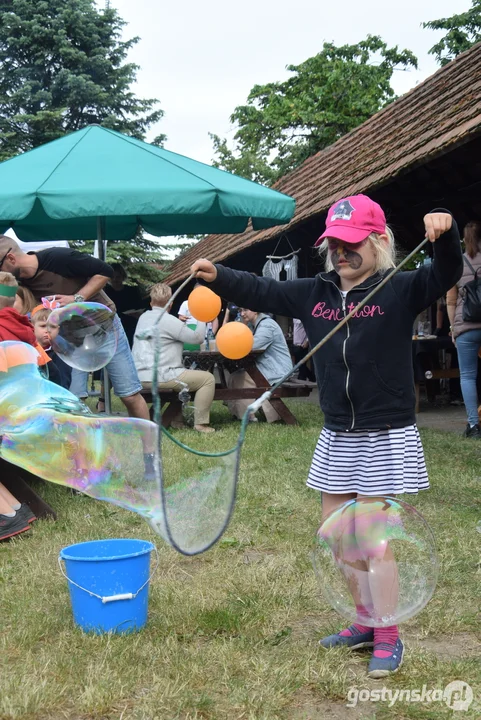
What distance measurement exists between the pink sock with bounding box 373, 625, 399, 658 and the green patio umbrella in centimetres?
371

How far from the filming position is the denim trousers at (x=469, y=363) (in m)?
6.70

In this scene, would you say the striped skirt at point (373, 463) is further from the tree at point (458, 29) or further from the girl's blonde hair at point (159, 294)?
the tree at point (458, 29)

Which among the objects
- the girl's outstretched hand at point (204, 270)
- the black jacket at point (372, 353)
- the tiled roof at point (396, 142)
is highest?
the tiled roof at point (396, 142)

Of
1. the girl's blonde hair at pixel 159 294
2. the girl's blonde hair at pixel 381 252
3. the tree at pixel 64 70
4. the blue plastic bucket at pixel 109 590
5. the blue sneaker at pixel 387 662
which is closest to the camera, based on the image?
the blue sneaker at pixel 387 662

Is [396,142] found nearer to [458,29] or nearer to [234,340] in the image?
[234,340]

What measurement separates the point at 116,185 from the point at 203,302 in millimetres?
2938

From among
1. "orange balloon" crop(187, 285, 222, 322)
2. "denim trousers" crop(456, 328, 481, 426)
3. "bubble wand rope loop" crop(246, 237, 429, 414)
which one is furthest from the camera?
"denim trousers" crop(456, 328, 481, 426)

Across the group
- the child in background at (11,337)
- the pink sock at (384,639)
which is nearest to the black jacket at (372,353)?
the pink sock at (384,639)

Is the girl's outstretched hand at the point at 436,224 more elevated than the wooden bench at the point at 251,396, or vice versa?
the girl's outstretched hand at the point at 436,224

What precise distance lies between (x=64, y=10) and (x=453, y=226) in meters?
23.0

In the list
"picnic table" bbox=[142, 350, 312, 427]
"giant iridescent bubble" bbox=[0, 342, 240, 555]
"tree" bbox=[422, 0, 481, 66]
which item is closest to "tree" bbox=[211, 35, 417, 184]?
"tree" bbox=[422, 0, 481, 66]

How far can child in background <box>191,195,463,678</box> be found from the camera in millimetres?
2590

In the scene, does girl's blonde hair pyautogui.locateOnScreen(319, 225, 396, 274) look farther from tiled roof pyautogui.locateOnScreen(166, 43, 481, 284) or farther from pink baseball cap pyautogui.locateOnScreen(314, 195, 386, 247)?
tiled roof pyautogui.locateOnScreen(166, 43, 481, 284)

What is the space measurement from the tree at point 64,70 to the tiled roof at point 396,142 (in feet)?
35.2
